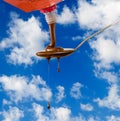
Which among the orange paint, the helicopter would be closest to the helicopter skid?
the helicopter

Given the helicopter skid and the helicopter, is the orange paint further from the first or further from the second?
the helicopter skid

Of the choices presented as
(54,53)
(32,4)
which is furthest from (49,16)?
(54,53)

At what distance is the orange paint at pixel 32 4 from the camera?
3387 millimetres

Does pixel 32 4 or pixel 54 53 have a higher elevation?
pixel 32 4

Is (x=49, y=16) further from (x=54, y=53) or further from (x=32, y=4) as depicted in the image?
(x=54, y=53)

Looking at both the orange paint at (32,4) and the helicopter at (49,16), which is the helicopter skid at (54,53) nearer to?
the helicopter at (49,16)

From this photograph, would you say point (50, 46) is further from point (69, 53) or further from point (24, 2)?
point (24, 2)

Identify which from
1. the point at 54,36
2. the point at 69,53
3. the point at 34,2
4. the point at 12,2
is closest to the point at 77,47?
the point at 69,53

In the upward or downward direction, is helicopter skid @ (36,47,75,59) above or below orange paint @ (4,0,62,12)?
below

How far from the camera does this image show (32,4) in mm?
3422

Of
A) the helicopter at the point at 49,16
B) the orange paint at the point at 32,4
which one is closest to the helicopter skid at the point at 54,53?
the helicopter at the point at 49,16

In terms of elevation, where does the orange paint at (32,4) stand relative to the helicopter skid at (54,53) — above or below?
above

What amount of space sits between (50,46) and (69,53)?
0.76ft

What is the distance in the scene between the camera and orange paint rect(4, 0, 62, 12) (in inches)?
133
